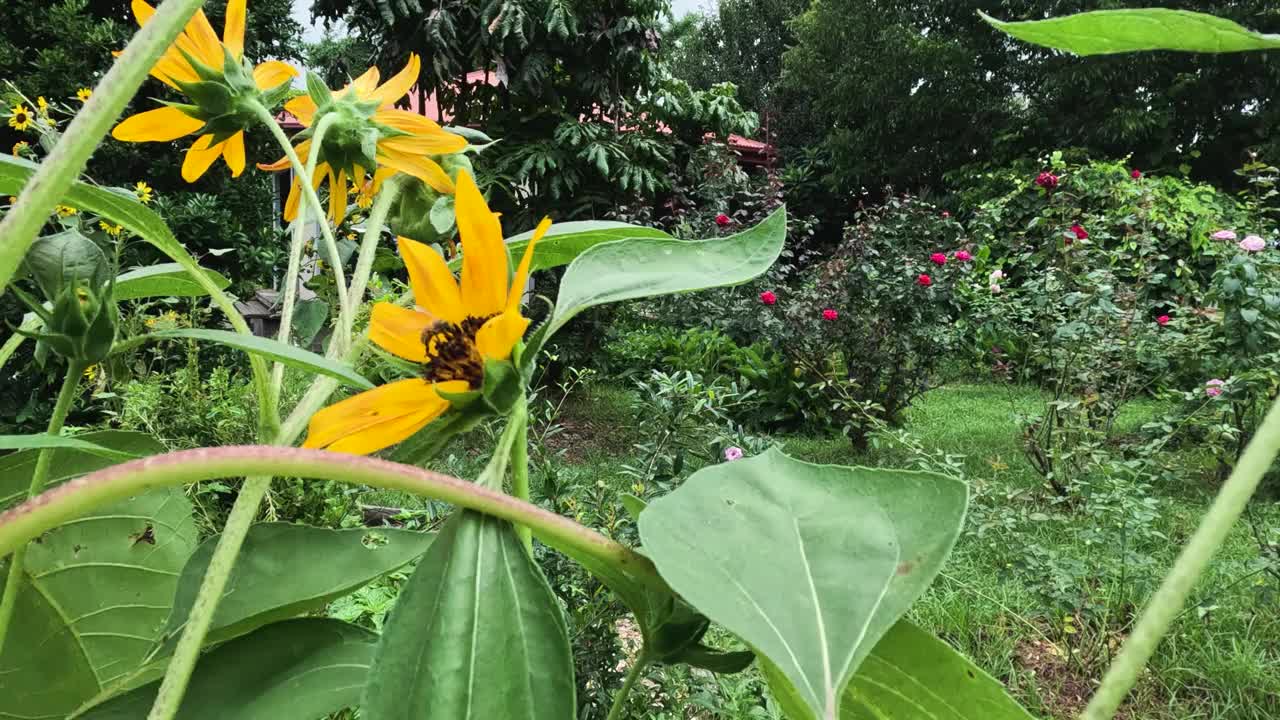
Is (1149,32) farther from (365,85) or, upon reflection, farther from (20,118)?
(20,118)

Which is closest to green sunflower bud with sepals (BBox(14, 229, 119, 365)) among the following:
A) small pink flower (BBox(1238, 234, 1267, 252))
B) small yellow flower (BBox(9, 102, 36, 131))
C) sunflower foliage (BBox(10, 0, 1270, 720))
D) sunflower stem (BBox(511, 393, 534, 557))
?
sunflower foliage (BBox(10, 0, 1270, 720))

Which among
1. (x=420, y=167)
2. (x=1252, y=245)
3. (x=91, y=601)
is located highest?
(x=420, y=167)

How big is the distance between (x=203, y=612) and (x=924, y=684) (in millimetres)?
114

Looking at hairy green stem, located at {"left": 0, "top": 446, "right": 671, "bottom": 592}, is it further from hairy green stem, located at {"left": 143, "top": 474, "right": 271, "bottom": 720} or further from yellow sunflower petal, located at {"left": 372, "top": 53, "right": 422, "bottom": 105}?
yellow sunflower petal, located at {"left": 372, "top": 53, "right": 422, "bottom": 105}

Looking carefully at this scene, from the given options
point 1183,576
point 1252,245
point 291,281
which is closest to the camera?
point 1183,576

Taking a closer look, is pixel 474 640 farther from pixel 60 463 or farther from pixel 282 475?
pixel 60 463

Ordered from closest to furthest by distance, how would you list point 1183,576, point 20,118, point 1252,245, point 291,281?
point 1183,576 → point 291,281 → point 20,118 → point 1252,245

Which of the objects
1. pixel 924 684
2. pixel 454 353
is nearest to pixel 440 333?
pixel 454 353

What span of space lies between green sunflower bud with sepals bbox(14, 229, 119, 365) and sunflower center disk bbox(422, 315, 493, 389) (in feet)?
0.26

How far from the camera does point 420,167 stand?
0.24 meters

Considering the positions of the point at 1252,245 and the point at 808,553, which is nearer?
the point at 808,553

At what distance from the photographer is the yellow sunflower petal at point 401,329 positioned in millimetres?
177

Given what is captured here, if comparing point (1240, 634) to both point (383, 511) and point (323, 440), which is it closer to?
point (383, 511)

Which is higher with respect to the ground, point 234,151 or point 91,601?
point 234,151
